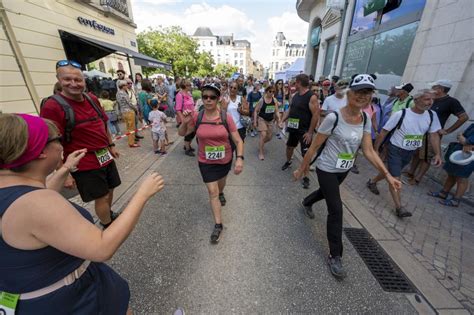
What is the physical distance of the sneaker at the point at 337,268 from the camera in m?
2.23

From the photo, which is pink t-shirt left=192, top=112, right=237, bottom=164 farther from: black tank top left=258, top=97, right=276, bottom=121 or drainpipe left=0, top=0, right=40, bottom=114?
drainpipe left=0, top=0, right=40, bottom=114

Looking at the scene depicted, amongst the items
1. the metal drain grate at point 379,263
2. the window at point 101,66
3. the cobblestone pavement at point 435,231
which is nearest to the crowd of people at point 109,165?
the cobblestone pavement at point 435,231

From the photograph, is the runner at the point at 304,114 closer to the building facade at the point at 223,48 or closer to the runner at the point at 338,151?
the runner at the point at 338,151

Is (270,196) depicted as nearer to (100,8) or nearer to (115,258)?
(115,258)

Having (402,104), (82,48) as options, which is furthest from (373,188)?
(82,48)

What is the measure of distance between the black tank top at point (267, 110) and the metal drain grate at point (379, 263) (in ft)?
11.2

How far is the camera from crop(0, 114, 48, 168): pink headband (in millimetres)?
896

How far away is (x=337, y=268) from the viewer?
7.41 ft

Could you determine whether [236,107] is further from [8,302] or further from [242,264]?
[8,302]

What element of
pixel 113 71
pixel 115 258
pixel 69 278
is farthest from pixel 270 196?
pixel 113 71

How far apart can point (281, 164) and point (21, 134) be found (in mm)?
5020

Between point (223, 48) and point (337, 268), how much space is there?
297ft

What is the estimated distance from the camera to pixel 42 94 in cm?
716

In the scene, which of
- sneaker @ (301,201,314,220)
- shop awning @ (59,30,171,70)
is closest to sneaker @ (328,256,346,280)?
sneaker @ (301,201,314,220)
